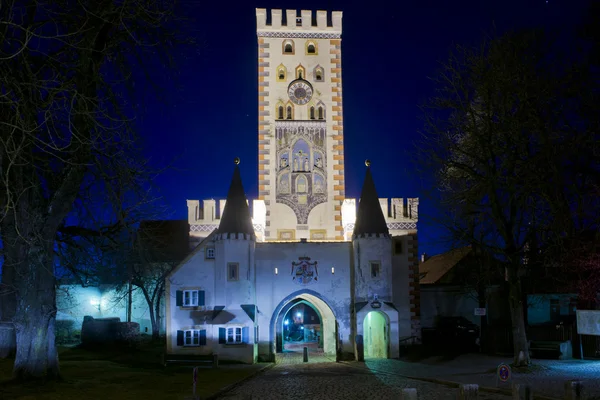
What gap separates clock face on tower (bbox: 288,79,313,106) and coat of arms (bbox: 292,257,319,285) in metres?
12.8

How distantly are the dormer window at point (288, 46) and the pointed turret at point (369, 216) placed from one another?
40.5 feet

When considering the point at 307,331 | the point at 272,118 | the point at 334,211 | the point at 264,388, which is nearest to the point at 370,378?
the point at 264,388

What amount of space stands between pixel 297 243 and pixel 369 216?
14.3 feet

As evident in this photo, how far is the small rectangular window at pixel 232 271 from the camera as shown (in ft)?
111

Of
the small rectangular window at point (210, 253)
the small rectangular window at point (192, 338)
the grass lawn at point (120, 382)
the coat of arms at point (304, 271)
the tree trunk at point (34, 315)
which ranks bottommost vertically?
the grass lawn at point (120, 382)

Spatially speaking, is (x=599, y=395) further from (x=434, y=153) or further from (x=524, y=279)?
(x=524, y=279)

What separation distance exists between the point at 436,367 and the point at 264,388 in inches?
379

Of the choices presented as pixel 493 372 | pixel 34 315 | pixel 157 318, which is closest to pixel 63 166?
pixel 34 315

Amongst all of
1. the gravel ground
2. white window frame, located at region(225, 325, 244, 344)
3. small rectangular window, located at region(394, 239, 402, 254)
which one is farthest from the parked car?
white window frame, located at region(225, 325, 244, 344)

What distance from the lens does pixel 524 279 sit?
3428cm

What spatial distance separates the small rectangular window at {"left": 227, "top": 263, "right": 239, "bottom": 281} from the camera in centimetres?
3391

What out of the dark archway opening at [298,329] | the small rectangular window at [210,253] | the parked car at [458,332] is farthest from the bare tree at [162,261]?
the parked car at [458,332]

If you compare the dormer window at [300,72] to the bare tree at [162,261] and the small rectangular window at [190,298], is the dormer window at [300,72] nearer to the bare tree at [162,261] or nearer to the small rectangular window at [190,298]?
the bare tree at [162,261]

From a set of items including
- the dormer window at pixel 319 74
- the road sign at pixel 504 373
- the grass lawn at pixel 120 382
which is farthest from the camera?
the dormer window at pixel 319 74
